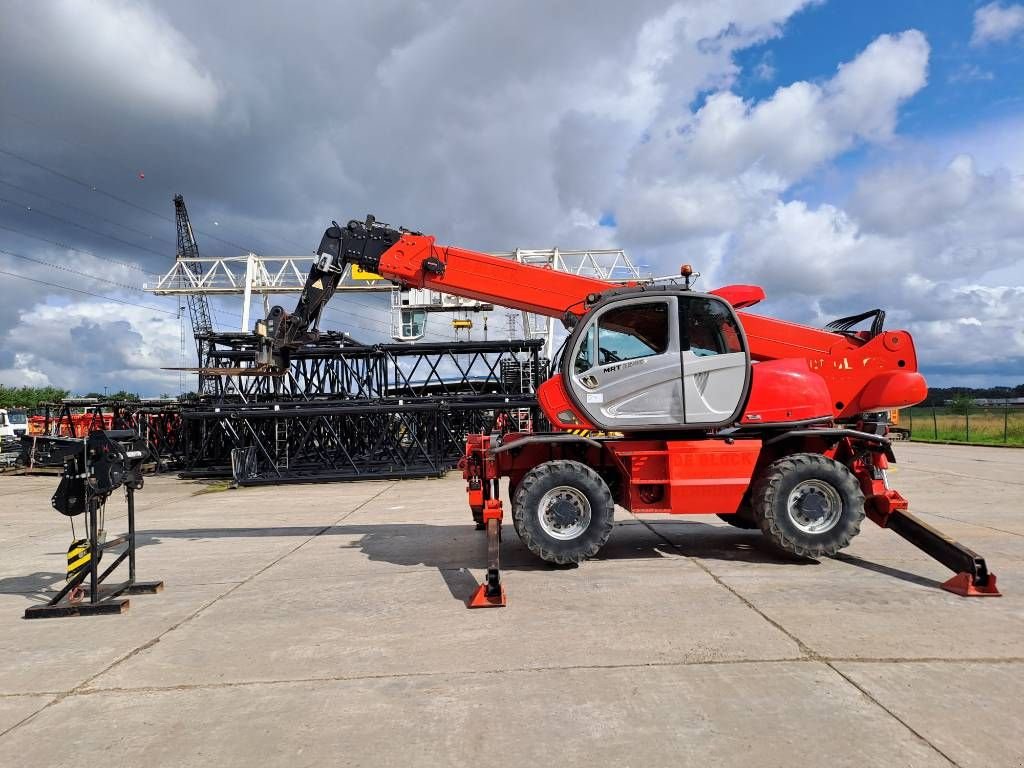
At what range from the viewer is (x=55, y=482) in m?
20.7

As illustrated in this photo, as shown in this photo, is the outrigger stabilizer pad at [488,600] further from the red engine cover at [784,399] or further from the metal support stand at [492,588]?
the red engine cover at [784,399]

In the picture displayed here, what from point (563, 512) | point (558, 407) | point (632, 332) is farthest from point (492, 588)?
point (632, 332)

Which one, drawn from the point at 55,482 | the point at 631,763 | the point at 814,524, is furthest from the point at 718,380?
the point at 55,482

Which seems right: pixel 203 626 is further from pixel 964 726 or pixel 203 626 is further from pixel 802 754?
pixel 964 726

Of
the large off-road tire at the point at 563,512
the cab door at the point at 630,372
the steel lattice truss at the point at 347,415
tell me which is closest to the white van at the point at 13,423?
the steel lattice truss at the point at 347,415

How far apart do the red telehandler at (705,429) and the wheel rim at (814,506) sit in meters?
0.01

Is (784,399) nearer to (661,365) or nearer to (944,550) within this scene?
(661,365)

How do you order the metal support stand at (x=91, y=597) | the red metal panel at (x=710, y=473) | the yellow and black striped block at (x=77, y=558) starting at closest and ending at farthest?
the metal support stand at (x=91, y=597), the yellow and black striped block at (x=77, y=558), the red metal panel at (x=710, y=473)

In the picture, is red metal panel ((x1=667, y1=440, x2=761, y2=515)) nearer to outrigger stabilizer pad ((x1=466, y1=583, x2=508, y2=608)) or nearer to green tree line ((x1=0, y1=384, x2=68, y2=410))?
outrigger stabilizer pad ((x1=466, y1=583, x2=508, y2=608))

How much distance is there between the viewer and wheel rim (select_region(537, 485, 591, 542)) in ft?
21.2

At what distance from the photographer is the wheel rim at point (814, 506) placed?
21.6ft

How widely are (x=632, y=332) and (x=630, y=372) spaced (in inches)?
19.4

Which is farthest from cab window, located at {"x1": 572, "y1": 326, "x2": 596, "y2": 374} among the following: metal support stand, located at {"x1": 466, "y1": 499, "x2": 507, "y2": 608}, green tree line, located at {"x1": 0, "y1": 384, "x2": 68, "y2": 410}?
green tree line, located at {"x1": 0, "y1": 384, "x2": 68, "y2": 410}

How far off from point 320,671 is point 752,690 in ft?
9.10
